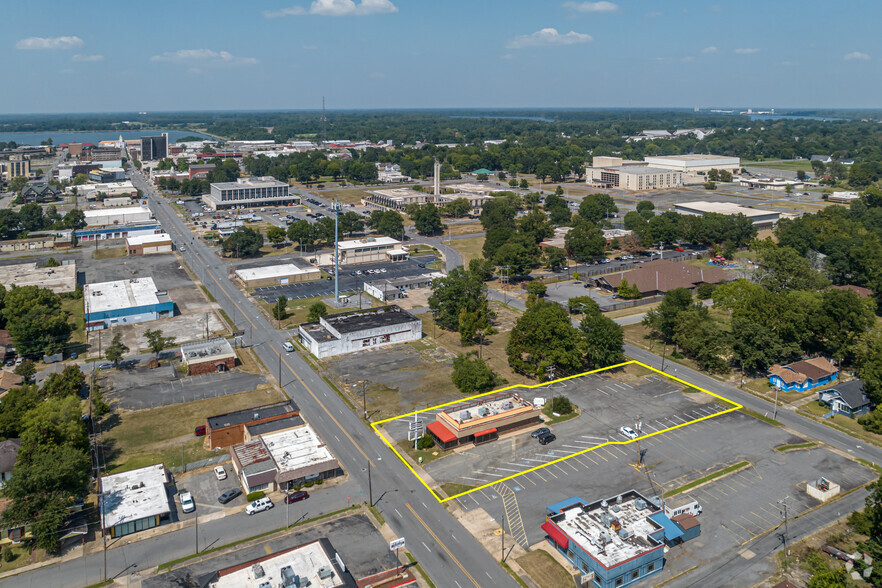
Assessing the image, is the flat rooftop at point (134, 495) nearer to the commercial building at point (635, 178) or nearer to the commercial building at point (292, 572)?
the commercial building at point (292, 572)

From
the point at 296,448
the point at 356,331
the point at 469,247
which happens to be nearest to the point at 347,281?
the point at 356,331

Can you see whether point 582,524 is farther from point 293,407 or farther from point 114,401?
point 114,401

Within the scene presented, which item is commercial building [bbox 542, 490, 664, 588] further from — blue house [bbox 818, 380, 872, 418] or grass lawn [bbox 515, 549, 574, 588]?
blue house [bbox 818, 380, 872, 418]

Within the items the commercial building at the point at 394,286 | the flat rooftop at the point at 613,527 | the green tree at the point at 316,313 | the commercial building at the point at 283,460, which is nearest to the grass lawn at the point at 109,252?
the commercial building at the point at 394,286

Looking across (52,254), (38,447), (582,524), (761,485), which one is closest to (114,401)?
(38,447)

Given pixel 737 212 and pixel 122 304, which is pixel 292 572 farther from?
pixel 737 212

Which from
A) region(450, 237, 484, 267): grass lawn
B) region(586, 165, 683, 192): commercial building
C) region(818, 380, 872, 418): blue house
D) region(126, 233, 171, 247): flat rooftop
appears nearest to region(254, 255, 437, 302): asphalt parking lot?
region(450, 237, 484, 267): grass lawn
